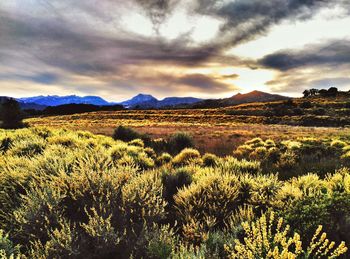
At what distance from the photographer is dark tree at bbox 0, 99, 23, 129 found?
123ft

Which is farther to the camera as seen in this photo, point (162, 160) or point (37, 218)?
point (162, 160)

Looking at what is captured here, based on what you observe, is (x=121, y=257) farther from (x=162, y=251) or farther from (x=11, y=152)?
(x=11, y=152)

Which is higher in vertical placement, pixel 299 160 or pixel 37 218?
pixel 37 218

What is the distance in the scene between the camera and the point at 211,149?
16.9 metres

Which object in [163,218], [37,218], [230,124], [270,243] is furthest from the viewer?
[230,124]

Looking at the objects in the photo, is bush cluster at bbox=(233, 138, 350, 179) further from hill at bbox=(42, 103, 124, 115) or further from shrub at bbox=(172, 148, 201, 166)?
hill at bbox=(42, 103, 124, 115)

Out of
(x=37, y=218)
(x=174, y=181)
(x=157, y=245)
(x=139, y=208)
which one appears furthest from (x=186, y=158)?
(x=157, y=245)

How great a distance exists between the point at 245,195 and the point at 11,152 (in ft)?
28.3

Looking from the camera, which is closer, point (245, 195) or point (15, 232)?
point (15, 232)

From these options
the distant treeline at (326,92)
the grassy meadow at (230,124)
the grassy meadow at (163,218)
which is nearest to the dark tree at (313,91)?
the distant treeline at (326,92)

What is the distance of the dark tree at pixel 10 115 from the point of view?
123ft

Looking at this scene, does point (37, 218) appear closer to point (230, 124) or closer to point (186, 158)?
point (186, 158)

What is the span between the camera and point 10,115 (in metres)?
38.0

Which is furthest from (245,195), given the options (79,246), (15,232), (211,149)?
(211,149)
